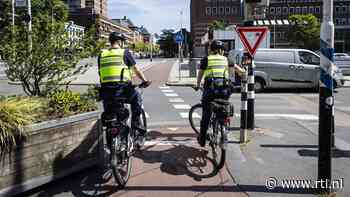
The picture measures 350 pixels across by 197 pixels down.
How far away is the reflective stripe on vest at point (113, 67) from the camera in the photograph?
5.41 meters

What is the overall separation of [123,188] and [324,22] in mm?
2823

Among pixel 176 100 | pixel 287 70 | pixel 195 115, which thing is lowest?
pixel 176 100

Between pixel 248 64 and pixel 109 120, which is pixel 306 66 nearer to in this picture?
pixel 248 64

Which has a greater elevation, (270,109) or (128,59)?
(128,59)

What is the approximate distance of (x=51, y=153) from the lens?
16.4ft

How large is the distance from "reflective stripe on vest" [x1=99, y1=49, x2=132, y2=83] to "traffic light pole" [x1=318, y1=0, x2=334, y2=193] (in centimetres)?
234

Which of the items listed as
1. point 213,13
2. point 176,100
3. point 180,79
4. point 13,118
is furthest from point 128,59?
point 213,13

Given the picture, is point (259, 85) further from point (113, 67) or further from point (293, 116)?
point (113, 67)

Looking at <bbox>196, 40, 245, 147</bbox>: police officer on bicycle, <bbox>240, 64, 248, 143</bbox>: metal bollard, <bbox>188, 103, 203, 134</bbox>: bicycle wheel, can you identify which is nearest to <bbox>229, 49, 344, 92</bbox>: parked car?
<bbox>188, 103, 203, 134</bbox>: bicycle wheel

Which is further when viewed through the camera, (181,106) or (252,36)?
(181,106)

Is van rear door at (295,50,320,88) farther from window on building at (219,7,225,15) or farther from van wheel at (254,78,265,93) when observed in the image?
window on building at (219,7,225,15)

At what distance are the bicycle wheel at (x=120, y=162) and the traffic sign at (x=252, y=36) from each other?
3.03 m

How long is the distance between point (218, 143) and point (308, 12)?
113 metres

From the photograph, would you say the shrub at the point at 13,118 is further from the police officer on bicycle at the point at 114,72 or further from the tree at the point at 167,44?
the tree at the point at 167,44
